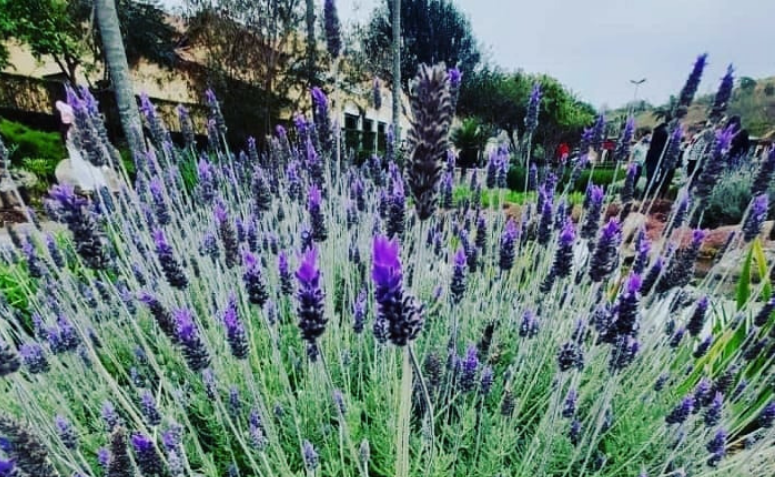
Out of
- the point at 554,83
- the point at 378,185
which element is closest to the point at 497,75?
the point at 554,83

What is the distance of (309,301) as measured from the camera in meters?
0.91

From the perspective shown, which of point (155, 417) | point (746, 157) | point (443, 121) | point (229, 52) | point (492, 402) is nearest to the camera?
point (443, 121)

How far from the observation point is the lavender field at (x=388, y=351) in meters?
1.04

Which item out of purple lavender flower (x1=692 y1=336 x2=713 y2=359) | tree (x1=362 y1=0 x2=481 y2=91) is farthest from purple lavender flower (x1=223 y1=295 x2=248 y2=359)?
tree (x1=362 y1=0 x2=481 y2=91)

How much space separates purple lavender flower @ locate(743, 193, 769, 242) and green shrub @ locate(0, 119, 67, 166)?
467 inches

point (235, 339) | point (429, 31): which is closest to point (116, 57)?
point (235, 339)

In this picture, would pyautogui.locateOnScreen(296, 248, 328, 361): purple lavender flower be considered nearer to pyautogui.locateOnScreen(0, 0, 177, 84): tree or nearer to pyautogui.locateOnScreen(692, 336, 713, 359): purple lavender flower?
pyautogui.locateOnScreen(692, 336, 713, 359): purple lavender flower

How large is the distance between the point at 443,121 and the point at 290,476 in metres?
1.14

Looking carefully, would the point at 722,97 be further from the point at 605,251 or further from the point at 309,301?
the point at 309,301

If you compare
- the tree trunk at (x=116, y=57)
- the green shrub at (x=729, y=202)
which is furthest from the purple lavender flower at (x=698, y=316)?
the green shrub at (x=729, y=202)

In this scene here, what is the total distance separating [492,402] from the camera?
6.20 ft

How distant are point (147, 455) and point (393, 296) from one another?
0.67 meters

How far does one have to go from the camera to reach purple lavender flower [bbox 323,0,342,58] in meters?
2.20

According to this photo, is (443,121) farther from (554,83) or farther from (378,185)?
(554,83)
